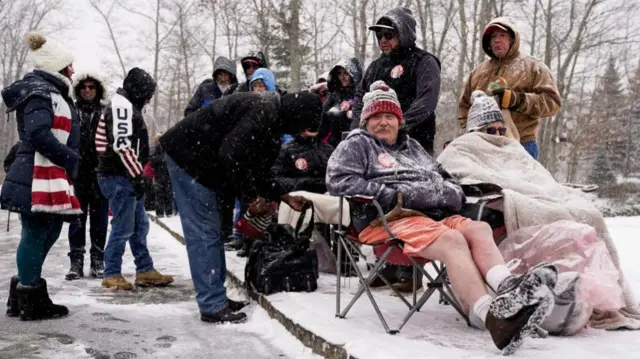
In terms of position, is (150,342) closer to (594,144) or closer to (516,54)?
(516,54)

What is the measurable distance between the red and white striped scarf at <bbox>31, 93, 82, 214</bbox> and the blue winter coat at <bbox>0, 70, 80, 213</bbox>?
0.04 meters

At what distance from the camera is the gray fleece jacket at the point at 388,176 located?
3.26m

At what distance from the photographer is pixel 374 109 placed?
3617 millimetres

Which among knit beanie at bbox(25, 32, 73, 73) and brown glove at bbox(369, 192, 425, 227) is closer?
brown glove at bbox(369, 192, 425, 227)

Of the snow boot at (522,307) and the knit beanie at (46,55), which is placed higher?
the knit beanie at (46,55)

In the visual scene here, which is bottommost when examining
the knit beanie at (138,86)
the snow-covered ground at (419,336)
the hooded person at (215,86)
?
the snow-covered ground at (419,336)

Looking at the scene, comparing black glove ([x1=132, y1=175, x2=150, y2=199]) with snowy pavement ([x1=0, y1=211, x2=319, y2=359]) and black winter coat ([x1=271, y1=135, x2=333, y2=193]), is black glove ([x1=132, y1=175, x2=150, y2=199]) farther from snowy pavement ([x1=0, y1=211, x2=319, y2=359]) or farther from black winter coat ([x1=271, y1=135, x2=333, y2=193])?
black winter coat ([x1=271, y1=135, x2=333, y2=193])

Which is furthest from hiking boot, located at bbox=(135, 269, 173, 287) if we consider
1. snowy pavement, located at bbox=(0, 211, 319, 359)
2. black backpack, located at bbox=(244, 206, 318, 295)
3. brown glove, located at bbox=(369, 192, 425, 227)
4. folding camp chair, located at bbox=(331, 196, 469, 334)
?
brown glove, located at bbox=(369, 192, 425, 227)

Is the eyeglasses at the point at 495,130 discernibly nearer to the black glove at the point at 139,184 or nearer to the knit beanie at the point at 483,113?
the knit beanie at the point at 483,113

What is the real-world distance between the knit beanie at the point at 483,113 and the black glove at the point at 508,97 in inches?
7.0

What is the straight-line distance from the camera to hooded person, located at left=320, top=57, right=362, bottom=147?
5934mm

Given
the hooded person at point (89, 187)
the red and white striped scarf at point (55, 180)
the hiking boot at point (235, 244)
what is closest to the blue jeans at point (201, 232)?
the red and white striped scarf at point (55, 180)

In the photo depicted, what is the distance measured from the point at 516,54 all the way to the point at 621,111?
47322 millimetres

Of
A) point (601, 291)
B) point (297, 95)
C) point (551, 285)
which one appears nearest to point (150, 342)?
point (297, 95)
